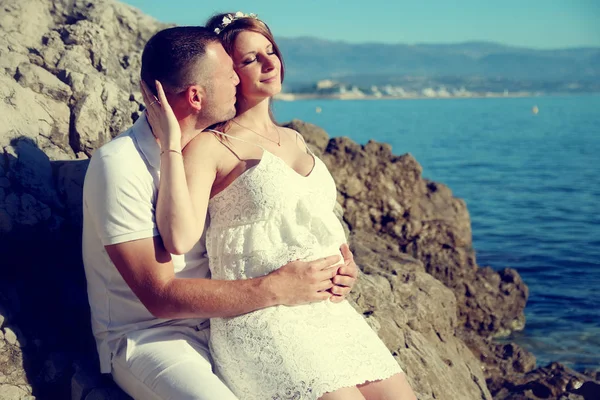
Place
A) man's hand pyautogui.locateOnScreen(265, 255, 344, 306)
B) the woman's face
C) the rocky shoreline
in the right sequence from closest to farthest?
1. man's hand pyautogui.locateOnScreen(265, 255, 344, 306)
2. the rocky shoreline
3. the woman's face

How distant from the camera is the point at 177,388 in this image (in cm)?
308

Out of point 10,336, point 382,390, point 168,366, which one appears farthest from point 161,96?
point 382,390

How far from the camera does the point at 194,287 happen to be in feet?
10.7

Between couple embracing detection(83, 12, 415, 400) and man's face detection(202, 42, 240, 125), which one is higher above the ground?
man's face detection(202, 42, 240, 125)

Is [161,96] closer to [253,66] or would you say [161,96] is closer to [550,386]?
[253,66]

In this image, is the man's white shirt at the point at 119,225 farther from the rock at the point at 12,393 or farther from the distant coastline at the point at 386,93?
the distant coastline at the point at 386,93

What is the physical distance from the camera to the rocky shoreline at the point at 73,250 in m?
3.76

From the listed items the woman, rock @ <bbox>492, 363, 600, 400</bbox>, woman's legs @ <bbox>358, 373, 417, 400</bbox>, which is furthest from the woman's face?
rock @ <bbox>492, 363, 600, 400</bbox>

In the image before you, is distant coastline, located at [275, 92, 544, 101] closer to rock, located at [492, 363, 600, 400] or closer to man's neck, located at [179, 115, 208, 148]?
rock, located at [492, 363, 600, 400]

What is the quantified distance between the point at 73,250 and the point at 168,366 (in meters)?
1.29

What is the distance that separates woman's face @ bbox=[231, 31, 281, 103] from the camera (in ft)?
13.0

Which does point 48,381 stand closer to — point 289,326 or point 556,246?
point 289,326

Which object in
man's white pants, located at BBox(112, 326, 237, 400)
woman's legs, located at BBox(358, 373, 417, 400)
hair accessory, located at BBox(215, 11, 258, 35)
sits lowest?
woman's legs, located at BBox(358, 373, 417, 400)

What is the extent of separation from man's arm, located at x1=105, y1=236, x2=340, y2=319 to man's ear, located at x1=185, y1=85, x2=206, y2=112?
2.26ft
